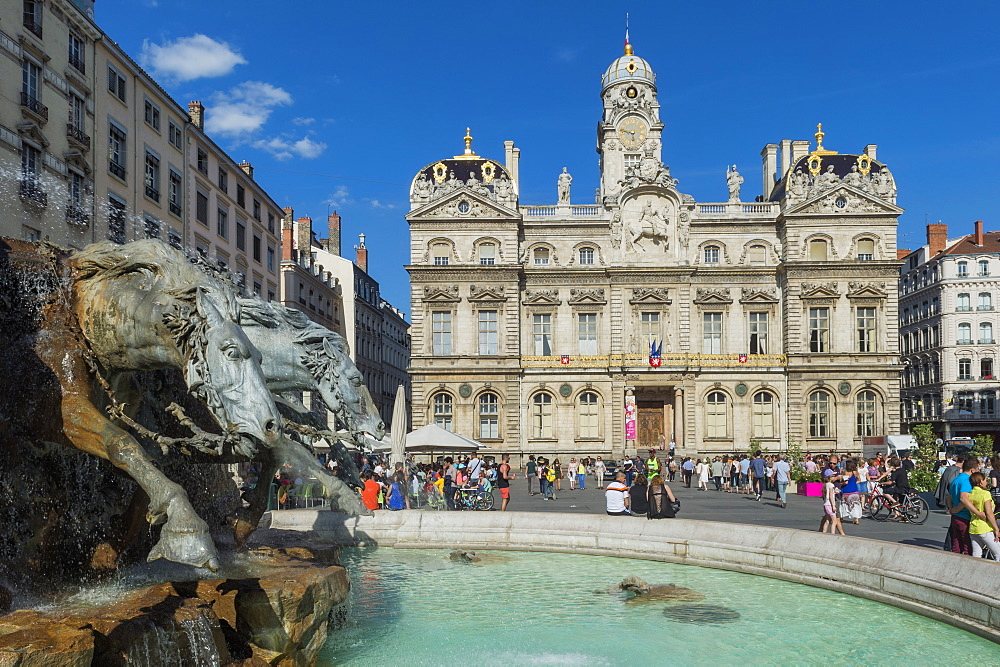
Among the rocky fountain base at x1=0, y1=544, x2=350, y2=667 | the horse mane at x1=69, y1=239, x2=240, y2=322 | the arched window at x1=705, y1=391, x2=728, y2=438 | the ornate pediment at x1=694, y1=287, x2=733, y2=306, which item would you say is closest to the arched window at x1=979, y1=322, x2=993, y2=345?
the ornate pediment at x1=694, y1=287, x2=733, y2=306

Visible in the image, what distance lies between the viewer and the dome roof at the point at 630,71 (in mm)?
52688

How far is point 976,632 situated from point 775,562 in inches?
122

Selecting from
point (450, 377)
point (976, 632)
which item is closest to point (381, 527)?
point (976, 632)

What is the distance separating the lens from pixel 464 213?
4662 centimetres

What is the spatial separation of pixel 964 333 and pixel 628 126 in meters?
35.1

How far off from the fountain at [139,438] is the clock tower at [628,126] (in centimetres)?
4445

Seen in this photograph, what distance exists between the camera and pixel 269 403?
17.5 ft

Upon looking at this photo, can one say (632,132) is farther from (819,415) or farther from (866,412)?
(866,412)

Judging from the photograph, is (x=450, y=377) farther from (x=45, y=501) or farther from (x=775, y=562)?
(x=45, y=501)

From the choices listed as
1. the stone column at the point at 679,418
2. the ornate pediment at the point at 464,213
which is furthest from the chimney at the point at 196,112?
the stone column at the point at 679,418

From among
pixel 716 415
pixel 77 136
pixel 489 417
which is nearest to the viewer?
pixel 77 136

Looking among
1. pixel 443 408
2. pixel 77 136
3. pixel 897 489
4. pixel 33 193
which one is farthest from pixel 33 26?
pixel 443 408

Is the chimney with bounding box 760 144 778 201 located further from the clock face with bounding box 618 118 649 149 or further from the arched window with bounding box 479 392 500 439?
the arched window with bounding box 479 392 500 439

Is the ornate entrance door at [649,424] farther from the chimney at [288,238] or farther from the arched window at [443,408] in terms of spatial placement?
the chimney at [288,238]
